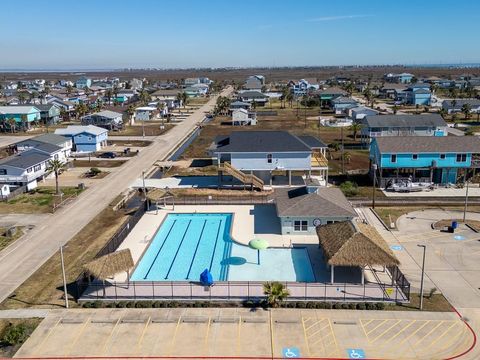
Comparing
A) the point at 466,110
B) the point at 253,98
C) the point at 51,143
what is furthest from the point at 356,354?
the point at 253,98

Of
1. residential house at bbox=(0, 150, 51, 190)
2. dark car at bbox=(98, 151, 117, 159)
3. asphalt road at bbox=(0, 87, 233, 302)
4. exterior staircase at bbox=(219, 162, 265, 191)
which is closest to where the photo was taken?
asphalt road at bbox=(0, 87, 233, 302)

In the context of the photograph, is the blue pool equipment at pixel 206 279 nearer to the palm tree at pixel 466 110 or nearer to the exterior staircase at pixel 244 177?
the exterior staircase at pixel 244 177

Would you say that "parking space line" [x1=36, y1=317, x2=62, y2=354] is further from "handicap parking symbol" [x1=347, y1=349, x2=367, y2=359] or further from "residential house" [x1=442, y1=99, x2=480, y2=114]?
"residential house" [x1=442, y1=99, x2=480, y2=114]

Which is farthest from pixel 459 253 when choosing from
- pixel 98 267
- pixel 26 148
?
pixel 26 148

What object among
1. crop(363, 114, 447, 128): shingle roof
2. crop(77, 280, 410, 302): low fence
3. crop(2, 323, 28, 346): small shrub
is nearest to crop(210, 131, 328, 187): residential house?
crop(77, 280, 410, 302): low fence

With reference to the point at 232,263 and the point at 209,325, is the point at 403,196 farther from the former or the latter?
the point at 209,325

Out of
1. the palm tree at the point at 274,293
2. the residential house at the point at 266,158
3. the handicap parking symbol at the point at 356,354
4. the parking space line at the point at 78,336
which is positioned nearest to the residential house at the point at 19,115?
the residential house at the point at 266,158

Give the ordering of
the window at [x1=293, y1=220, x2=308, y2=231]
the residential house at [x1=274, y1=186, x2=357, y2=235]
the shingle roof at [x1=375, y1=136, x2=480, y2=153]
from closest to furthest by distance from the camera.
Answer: the residential house at [x1=274, y1=186, x2=357, y2=235], the window at [x1=293, y1=220, x2=308, y2=231], the shingle roof at [x1=375, y1=136, x2=480, y2=153]
